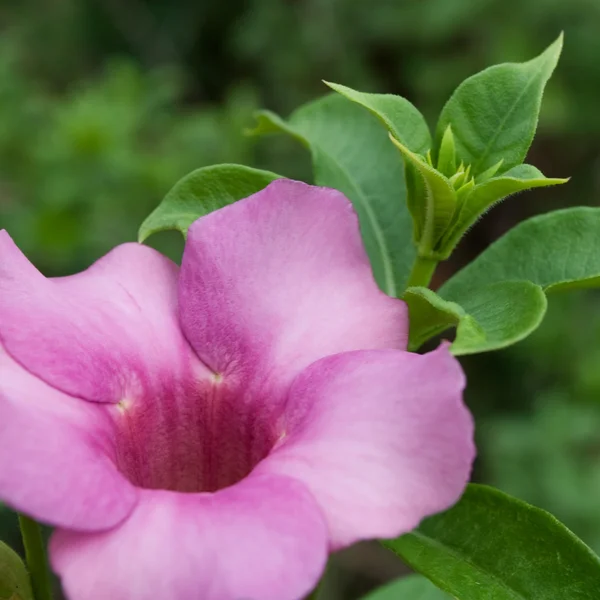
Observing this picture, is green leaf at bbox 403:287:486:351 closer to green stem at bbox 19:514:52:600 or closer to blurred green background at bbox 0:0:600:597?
green stem at bbox 19:514:52:600

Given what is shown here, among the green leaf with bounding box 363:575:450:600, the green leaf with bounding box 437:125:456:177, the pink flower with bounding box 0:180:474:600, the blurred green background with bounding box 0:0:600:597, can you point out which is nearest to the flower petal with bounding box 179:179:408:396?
the pink flower with bounding box 0:180:474:600

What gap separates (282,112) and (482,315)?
2690mm

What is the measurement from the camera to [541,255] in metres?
0.79

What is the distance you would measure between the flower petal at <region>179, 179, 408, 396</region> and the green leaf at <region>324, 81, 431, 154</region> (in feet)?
0.24

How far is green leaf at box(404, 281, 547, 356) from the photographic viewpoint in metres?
0.57

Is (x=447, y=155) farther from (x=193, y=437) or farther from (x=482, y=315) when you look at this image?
(x=193, y=437)

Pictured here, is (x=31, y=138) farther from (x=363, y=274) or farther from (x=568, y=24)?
(x=363, y=274)

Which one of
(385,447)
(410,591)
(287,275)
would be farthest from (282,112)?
(385,447)

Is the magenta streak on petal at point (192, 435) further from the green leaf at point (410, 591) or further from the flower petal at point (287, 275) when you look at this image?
the green leaf at point (410, 591)

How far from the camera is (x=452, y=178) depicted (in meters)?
0.70

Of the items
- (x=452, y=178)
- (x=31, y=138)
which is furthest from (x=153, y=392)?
(x=31, y=138)

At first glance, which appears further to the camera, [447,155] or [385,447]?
[447,155]

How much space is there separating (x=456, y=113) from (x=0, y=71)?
1.77m

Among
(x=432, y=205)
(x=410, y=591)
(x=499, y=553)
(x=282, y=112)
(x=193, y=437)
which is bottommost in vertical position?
(x=282, y=112)
